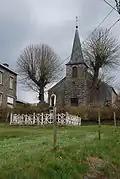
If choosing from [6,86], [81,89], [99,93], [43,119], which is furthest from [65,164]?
[99,93]

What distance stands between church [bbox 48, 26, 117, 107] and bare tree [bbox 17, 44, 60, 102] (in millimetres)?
3000

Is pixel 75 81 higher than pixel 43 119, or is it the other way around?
pixel 75 81

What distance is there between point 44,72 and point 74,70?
24.5 ft

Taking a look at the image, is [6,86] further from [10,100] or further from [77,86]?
[77,86]

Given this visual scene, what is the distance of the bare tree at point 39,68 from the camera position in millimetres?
59688

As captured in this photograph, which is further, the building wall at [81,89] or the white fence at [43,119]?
the building wall at [81,89]

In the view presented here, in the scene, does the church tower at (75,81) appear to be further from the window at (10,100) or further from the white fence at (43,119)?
the white fence at (43,119)

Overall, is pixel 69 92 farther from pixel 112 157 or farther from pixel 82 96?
pixel 112 157

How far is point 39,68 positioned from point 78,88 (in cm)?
806

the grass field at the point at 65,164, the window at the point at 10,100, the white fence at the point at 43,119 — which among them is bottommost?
the grass field at the point at 65,164

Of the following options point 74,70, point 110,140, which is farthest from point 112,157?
point 74,70

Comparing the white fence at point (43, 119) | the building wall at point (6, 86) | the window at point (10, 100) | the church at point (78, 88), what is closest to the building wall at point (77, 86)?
the church at point (78, 88)

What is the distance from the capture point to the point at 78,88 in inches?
2491

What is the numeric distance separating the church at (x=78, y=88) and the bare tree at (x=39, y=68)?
300cm
